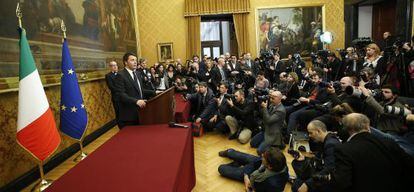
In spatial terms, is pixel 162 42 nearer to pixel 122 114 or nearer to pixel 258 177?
pixel 122 114

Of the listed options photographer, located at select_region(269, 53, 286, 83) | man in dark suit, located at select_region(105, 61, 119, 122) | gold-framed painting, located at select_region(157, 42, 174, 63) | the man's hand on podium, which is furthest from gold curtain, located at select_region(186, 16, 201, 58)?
the man's hand on podium

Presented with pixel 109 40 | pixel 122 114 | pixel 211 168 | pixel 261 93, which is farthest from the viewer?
pixel 109 40

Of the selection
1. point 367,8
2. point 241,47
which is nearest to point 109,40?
point 241,47

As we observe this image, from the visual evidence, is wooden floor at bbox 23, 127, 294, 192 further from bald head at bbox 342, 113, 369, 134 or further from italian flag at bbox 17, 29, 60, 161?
bald head at bbox 342, 113, 369, 134

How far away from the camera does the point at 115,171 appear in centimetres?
219

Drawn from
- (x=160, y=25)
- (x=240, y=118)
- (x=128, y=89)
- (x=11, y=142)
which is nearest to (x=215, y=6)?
(x=160, y=25)

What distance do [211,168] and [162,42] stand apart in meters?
8.59

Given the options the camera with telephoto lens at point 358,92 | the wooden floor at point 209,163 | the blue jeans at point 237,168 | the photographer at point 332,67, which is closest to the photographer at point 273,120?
the wooden floor at point 209,163

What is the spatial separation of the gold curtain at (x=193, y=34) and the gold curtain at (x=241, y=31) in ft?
5.18

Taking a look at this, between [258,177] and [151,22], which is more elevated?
[151,22]

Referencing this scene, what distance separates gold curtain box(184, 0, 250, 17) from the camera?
11812 mm

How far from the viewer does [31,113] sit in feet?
11.8

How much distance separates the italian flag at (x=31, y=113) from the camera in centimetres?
355

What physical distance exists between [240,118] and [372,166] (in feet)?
13.6
